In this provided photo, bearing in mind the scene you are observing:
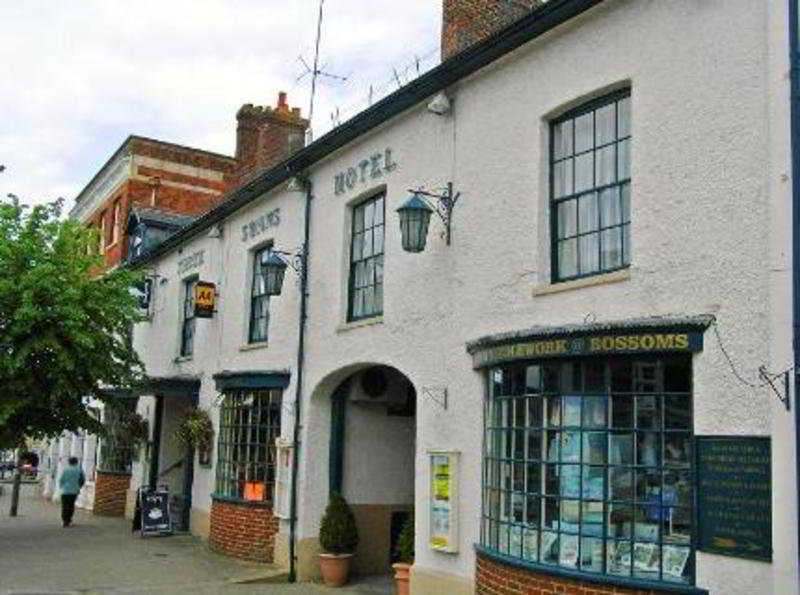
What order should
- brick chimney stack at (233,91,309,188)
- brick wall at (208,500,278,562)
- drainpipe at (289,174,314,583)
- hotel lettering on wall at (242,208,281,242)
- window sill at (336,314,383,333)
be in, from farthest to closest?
brick chimney stack at (233,91,309,188)
hotel lettering on wall at (242,208,281,242)
brick wall at (208,500,278,562)
drainpipe at (289,174,314,583)
window sill at (336,314,383,333)

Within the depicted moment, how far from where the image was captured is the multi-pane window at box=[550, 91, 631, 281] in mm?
9203

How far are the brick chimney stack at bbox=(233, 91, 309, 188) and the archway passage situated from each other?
8710 mm

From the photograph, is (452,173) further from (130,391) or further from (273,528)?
(130,391)

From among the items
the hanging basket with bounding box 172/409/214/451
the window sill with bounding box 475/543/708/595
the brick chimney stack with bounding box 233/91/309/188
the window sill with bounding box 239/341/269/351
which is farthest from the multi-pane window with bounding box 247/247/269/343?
the window sill with bounding box 475/543/708/595

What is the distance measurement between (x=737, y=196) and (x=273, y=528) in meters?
9.52

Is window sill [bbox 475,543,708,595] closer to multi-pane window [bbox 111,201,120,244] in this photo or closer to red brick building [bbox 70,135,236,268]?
red brick building [bbox 70,135,236,268]

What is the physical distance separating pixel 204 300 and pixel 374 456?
5394mm

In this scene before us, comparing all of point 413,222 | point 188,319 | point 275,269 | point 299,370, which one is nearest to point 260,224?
point 275,269

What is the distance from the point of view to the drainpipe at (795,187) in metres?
7.18

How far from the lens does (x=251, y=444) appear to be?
15.9 m

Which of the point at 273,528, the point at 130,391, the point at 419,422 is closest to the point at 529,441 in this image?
the point at 419,422

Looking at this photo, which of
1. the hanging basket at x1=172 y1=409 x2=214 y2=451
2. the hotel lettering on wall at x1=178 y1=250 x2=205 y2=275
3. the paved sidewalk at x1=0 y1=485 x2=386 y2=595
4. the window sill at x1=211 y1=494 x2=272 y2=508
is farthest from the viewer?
the hotel lettering on wall at x1=178 y1=250 x2=205 y2=275

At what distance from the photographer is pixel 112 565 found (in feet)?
48.3

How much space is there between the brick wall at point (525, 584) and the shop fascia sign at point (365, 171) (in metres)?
5.37
